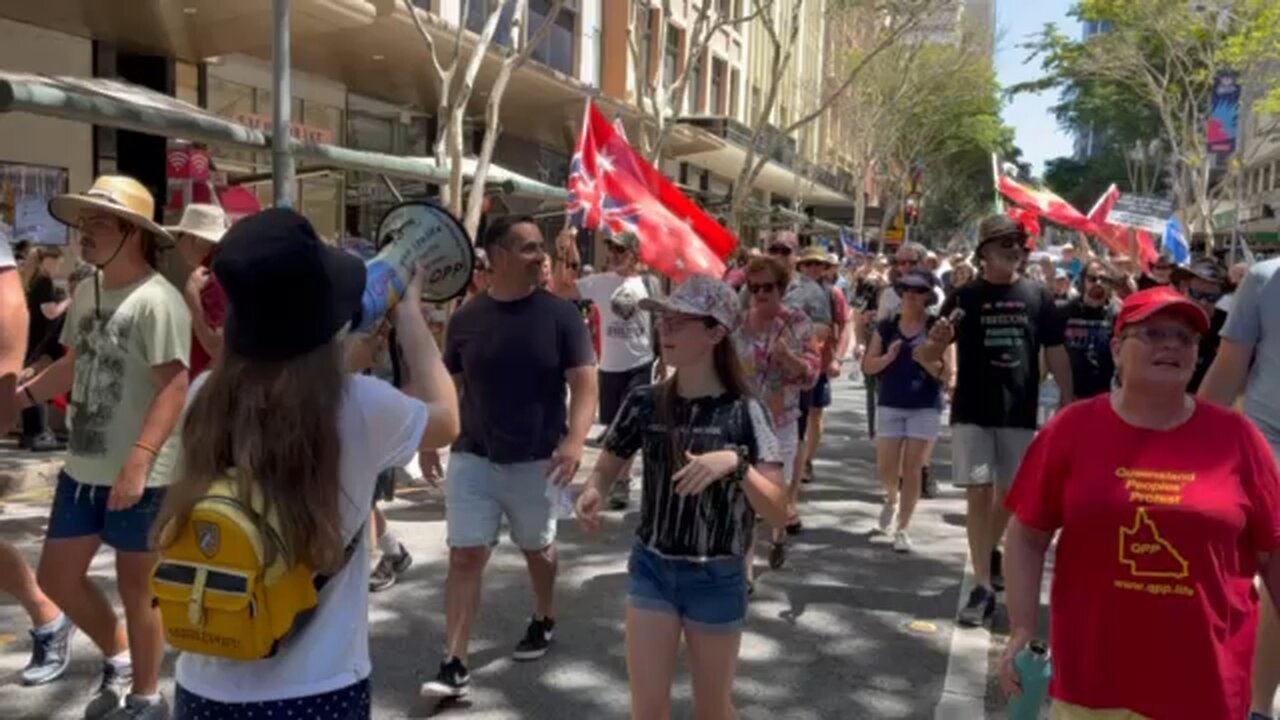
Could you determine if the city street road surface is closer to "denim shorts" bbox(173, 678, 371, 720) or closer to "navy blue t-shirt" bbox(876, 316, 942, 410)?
"navy blue t-shirt" bbox(876, 316, 942, 410)

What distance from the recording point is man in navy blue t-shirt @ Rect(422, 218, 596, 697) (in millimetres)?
4738

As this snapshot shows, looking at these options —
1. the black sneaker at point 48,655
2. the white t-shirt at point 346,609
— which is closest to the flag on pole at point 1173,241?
the black sneaker at point 48,655

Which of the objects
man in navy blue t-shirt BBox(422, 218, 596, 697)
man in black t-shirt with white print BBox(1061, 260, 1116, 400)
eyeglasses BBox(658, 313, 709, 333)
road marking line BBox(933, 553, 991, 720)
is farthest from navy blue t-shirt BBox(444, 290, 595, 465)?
man in black t-shirt with white print BBox(1061, 260, 1116, 400)

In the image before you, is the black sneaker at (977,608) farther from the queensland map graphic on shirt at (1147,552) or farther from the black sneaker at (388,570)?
the queensland map graphic on shirt at (1147,552)

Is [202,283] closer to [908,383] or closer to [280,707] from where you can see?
[280,707]

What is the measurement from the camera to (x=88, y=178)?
13.1 meters

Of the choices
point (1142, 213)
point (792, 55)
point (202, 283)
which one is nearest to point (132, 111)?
point (202, 283)

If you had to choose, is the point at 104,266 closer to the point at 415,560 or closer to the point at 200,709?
the point at 200,709

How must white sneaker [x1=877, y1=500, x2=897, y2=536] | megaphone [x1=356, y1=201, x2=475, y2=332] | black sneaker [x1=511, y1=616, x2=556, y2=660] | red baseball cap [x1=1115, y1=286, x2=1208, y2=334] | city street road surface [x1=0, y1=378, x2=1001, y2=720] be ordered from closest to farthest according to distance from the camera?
megaphone [x1=356, y1=201, x2=475, y2=332]
red baseball cap [x1=1115, y1=286, x2=1208, y2=334]
city street road surface [x1=0, y1=378, x2=1001, y2=720]
black sneaker [x1=511, y1=616, x2=556, y2=660]
white sneaker [x1=877, y1=500, x2=897, y2=536]

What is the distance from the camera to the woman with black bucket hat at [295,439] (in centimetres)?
215

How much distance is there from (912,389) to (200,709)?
5.50 meters

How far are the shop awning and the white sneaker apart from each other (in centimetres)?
547

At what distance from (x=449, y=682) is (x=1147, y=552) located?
2763mm

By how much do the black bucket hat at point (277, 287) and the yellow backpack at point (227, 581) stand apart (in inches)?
10.2
